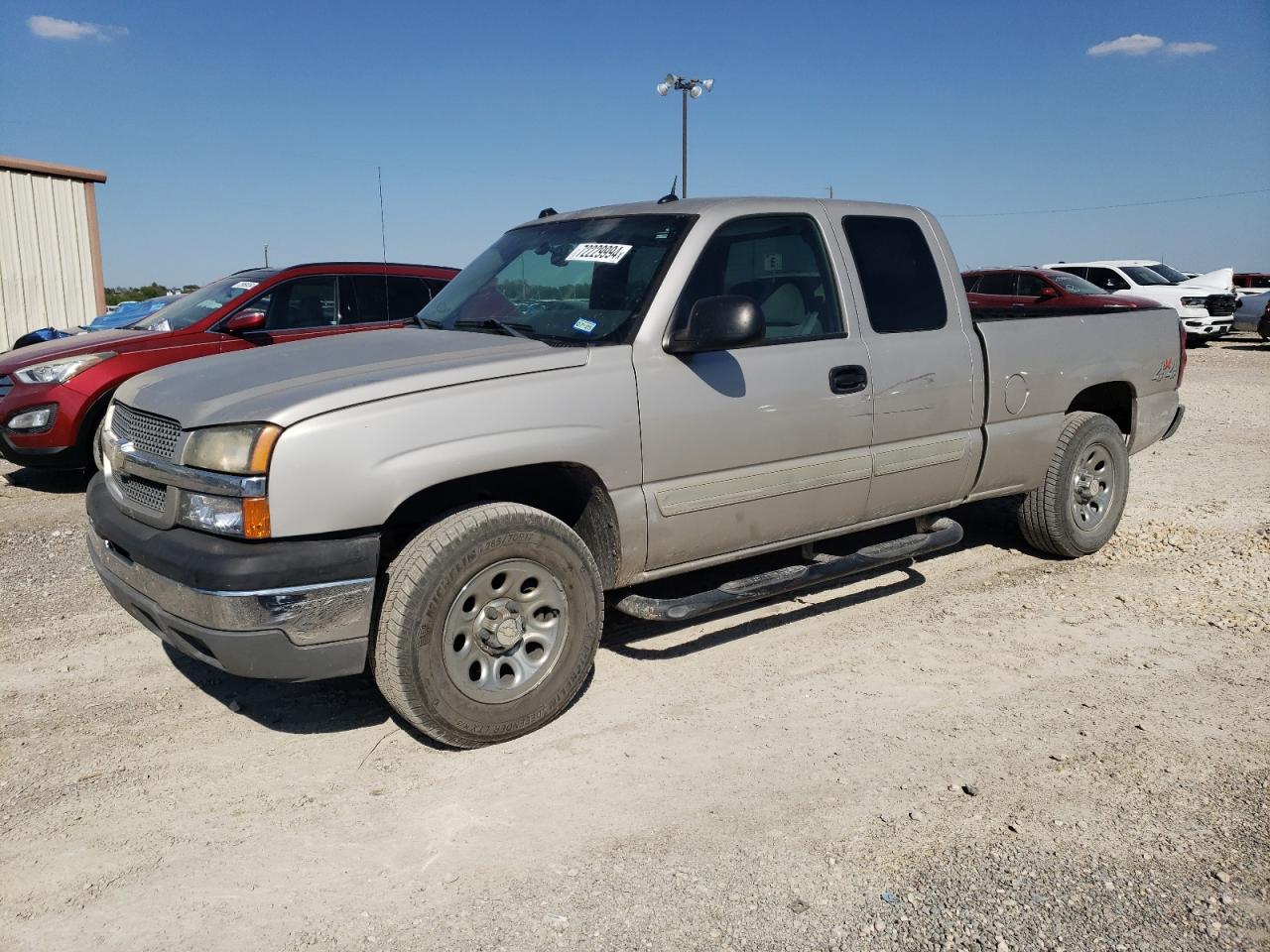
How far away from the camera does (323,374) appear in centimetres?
365

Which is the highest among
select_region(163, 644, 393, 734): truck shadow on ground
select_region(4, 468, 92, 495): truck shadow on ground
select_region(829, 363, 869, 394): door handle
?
select_region(829, 363, 869, 394): door handle

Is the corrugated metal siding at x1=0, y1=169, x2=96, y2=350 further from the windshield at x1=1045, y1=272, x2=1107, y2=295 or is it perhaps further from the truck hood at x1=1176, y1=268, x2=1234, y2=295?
the truck hood at x1=1176, y1=268, x2=1234, y2=295

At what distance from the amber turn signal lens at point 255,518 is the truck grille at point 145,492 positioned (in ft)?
1.53

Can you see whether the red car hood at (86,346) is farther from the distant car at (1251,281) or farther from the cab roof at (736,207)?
the distant car at (1251,281)

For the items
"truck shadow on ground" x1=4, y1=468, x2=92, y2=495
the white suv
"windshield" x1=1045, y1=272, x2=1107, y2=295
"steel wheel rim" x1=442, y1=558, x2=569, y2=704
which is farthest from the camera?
the white suv

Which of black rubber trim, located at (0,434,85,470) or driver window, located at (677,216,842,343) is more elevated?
driver window, located at (677,216,842,343)

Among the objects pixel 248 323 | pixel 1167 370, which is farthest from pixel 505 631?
pixel 248 323

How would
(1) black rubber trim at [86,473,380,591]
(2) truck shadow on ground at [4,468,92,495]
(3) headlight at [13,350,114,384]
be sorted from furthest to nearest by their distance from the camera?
(2) truck shadow on ground at [4,468,92,495] → (3) headlight at [13,350,114,384] → (1) black rubber trim at [86,473,380,591]

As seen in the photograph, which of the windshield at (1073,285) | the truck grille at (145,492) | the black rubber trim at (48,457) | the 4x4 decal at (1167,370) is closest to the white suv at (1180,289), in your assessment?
the windshield at (1073,285)

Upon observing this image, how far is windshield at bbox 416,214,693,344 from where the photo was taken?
13.9ft

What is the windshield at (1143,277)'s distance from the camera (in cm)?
2230

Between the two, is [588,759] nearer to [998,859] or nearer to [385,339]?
[998,859]

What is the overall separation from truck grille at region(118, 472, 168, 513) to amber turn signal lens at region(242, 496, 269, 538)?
0.47 meters

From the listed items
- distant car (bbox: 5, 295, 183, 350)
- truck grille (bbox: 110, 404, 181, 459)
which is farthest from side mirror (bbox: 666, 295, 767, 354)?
distant car (bbox: 5, 295, 183, 350)
